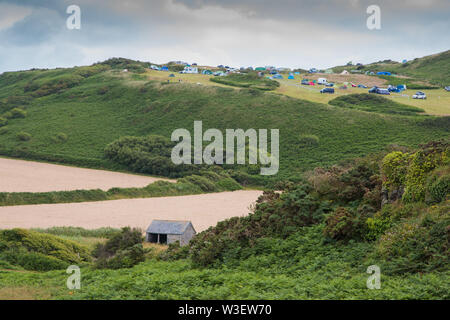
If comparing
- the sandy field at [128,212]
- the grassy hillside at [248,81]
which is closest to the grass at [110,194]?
the sandy field at [128,212]

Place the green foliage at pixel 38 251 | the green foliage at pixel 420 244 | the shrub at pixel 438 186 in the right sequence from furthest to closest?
the green foliage at pixel 38 251 → the shrub at pixel 438 186 → the green foliage at pixel 420 244

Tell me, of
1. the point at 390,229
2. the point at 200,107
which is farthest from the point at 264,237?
the point at 200,107

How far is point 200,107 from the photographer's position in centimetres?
8838

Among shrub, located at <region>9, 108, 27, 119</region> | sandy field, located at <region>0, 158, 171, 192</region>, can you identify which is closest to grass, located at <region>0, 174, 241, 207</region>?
sandy field, located at <region>0, 158, 171, 192</region>

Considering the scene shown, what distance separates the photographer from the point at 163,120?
86750 mm

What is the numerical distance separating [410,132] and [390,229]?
54.1 meters

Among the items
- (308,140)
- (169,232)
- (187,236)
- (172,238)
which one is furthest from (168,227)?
(308,140)

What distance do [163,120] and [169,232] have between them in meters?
57.9

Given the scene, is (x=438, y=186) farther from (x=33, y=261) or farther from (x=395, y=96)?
(x=395, y=96)

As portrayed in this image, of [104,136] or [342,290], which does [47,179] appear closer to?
[104,136]

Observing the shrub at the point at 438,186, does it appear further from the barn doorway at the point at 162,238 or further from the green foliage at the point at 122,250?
the barn doorway at the point at 162,238

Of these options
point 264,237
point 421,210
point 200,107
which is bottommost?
point 264,237

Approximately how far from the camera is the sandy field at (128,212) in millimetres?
37375

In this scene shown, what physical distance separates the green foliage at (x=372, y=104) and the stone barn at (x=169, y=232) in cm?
5256
